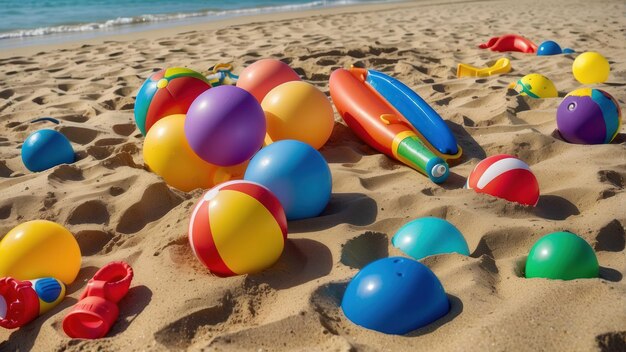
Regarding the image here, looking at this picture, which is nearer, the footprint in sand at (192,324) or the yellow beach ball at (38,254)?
the footprint in sand at (192,324)

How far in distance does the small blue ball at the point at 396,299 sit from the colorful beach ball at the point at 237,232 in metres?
0.51

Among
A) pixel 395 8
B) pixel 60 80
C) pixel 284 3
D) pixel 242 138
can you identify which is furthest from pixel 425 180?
pixel 284 3

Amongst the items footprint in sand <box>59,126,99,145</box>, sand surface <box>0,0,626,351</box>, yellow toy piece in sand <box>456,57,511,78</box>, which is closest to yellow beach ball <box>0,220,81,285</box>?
sand surface <box>0,0,626,351</box>

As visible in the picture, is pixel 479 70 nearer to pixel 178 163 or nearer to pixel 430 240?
pixel 178 163

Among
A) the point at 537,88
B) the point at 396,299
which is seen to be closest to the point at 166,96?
the point at 396,299

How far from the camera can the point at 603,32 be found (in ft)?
30.2

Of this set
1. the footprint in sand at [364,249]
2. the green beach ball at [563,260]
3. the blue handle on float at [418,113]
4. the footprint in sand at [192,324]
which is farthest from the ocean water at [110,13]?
the green beach ball at [563,260]

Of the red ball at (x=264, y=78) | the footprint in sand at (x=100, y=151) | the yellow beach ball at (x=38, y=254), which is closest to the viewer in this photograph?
the yellow beach ball at (x=38, y=254)

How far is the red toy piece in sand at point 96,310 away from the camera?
2.31 meters

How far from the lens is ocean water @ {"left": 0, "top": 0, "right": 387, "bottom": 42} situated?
39.7 ft

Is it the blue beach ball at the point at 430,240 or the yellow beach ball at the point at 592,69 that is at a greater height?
the yellow beach ball at the point at 592,69

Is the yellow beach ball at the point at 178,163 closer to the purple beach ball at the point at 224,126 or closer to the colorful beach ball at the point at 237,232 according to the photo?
the purple beach ball at the point at 224,126

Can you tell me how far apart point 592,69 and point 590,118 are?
1905 millimetres

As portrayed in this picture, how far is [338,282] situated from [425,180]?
1.37 metres
